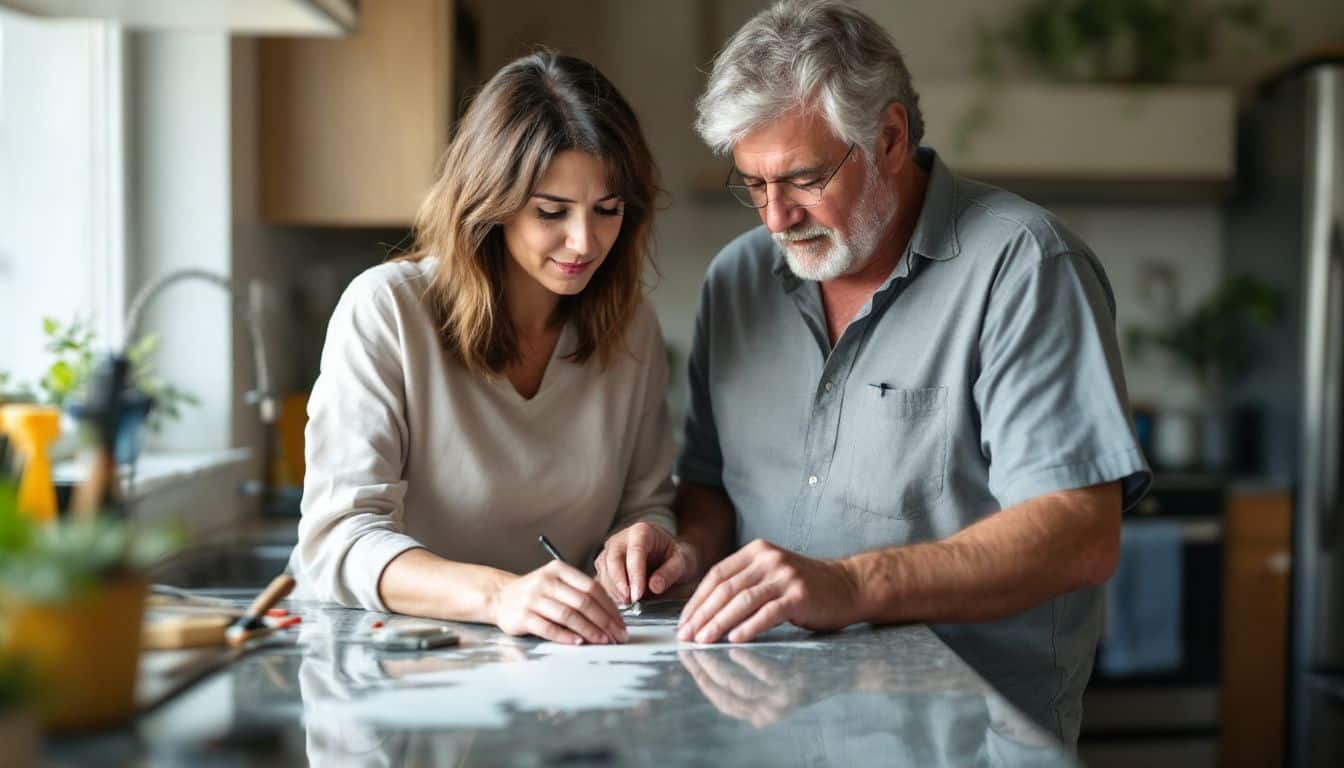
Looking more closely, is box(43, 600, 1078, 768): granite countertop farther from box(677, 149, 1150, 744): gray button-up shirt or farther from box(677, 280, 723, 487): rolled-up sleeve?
box(677, 280, 723, 487): rolled-up sleeve

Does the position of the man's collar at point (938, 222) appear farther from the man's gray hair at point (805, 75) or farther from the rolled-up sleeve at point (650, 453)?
the rolled-up sleeve at point (650, 453)

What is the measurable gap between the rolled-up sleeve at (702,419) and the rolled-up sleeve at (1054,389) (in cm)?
44

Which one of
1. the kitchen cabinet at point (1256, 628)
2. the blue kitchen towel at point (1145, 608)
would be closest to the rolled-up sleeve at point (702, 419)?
the blue kitchen towel at point (1145, 608)

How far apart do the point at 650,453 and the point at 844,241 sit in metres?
0.38

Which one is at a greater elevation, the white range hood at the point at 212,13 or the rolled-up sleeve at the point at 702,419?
the white range hood at the point at 212,13

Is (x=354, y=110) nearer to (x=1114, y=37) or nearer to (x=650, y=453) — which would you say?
(x=650, y=453)

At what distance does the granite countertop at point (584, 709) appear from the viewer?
93 centimetres

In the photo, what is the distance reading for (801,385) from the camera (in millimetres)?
1756

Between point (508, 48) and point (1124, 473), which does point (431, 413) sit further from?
point (508, 48)

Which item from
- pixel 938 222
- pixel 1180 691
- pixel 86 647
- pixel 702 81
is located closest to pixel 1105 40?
pixel 702 81

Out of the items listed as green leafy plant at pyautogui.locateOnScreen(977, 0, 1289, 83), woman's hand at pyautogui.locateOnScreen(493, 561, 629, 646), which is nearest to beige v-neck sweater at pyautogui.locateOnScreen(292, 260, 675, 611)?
woman's hand at pyautogui.locateOnScreen(493, 561, 629, 646)

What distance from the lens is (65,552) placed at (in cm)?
83

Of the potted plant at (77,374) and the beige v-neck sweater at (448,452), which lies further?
the potted plant at (77,374)

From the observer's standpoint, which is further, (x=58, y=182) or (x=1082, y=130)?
(x=1082, y=130)
